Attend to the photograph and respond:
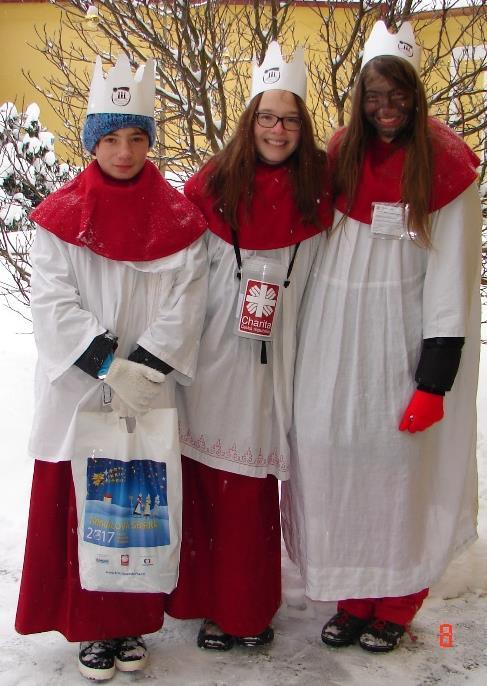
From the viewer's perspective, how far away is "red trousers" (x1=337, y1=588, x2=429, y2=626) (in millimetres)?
3045

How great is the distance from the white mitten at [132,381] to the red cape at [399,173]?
94 centimetres

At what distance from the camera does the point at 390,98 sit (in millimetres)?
2703

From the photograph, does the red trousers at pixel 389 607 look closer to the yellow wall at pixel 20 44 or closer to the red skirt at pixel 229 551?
the red skirt at pixel 229 551

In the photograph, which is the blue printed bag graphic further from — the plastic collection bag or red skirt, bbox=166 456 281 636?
red skirt, bbox=166 456 281 636

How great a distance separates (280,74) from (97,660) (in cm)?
222

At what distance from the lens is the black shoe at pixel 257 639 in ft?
9.83

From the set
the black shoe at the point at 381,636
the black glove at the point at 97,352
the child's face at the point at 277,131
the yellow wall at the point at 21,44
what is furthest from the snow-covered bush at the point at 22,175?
the yellow wall at the point at 21,44

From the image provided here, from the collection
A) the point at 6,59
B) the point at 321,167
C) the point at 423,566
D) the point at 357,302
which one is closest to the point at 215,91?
the point at 321,167

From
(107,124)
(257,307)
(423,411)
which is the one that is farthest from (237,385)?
(107,124)

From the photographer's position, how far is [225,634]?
3027 mm

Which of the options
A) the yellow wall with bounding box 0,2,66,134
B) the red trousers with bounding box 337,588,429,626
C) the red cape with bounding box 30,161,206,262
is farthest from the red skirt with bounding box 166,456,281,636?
the yellow wall with bounding box 0,2,66,134

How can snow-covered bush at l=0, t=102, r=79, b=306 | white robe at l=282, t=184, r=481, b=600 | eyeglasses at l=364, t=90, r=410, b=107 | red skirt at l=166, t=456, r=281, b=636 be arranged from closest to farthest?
1. eyeglasses at l=364, t=90, r=410, b=107
2. white robe at l=282, t=184, r=481, b=600
3. red skirt at l=166, t=456, r=281, b=636
4. snow-covered bush at l=0, t=102, r=79, b=306

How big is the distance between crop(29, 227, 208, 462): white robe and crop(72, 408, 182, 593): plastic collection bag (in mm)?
99

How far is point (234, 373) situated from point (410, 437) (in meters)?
0.70
